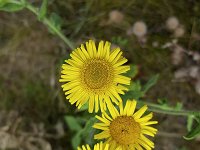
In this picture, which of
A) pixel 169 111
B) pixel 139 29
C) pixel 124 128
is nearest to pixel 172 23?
pixel 139 29

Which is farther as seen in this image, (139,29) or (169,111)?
(139,29)

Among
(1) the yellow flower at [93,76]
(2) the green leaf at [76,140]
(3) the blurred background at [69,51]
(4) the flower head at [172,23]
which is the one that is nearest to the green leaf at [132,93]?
(1) the yellow flower at [93,76]

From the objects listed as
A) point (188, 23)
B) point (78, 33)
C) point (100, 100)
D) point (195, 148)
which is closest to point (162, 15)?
point (188, 23)

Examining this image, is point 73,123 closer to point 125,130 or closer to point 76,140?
point 76,140

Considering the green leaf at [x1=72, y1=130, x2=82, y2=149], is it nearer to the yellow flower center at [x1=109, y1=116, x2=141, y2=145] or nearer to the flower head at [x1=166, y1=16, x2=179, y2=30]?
the yellow flower center at [x1=109, y1=116, x2=141, y2=145]

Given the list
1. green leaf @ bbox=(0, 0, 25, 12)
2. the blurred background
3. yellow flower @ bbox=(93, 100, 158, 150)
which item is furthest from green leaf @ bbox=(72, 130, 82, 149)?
green leaf @ bbox=(0, 0, 25, 12)

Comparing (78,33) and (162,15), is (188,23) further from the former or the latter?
(78,33)

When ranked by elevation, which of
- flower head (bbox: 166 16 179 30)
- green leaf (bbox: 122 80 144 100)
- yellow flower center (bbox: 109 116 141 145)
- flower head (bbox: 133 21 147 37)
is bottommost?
yellow flower center (bbox: 109 116 141 145)

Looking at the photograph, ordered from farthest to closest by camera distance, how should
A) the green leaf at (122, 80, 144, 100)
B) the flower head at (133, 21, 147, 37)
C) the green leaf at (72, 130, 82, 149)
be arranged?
1. the flower head at (133, 21, 147, 37)
2. the green leaf at (72, 130, 82, 149)
3. the green leaf at (122, 80, 144, 100)
